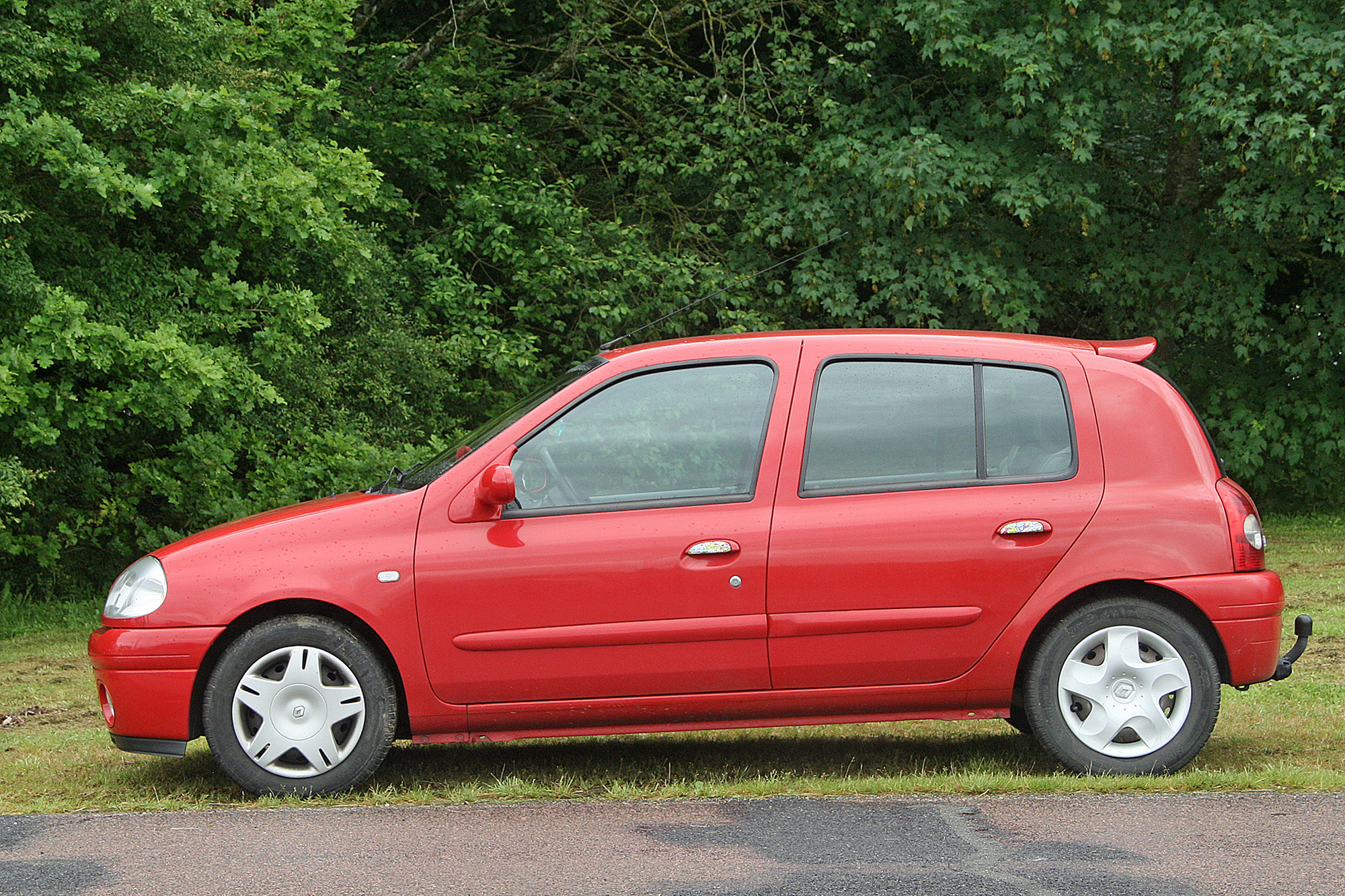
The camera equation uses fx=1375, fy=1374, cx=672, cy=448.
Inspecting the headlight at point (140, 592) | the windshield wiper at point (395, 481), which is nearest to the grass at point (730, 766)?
the headlight at point (140, 592)

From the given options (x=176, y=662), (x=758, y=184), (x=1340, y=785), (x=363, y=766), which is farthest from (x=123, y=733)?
(x=758, y=184)

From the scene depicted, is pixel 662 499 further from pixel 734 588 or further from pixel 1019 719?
pixel 1019 719

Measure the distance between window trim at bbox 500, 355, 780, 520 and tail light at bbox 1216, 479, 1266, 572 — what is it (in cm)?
175

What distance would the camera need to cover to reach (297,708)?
5.05m

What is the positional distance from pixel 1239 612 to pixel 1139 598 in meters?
0.36

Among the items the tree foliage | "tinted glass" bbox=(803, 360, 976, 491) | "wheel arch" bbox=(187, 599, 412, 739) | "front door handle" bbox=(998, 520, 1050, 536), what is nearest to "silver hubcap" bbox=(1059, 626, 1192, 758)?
"front door handle" bbox=(998, 520, 1050, 536)

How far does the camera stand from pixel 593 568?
5055 millimetres

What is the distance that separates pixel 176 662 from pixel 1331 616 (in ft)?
27.9

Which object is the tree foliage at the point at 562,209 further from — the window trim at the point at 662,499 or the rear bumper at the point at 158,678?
the window trim at the point at 662,499

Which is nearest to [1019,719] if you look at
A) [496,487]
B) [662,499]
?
[662,499]

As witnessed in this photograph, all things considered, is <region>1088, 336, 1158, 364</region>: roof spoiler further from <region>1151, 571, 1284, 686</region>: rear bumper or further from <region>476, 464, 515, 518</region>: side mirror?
<region>476, 464, 515, 518</region>: side mirror

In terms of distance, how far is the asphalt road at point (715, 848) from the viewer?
4.00 metres

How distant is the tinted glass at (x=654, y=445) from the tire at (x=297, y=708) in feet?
2.94

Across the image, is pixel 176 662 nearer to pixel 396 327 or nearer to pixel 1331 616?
pixel 1331 616
